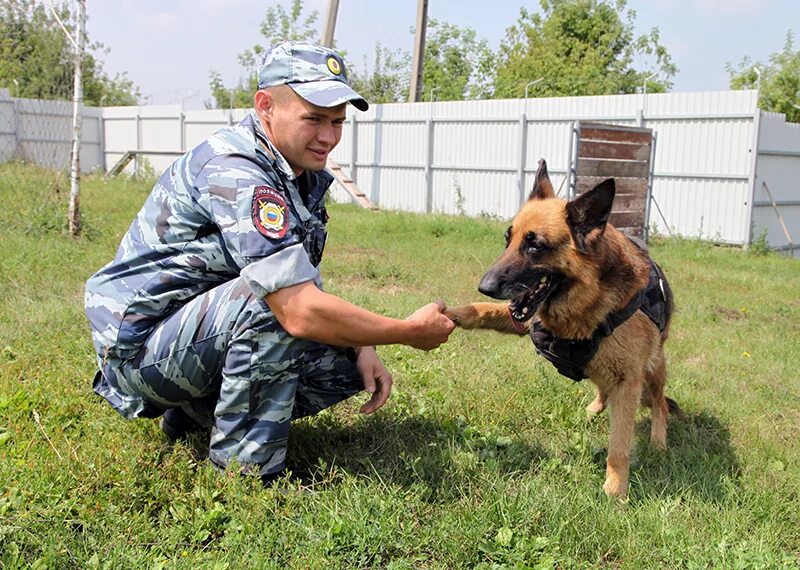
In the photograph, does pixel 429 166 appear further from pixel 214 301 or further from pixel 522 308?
pixel 214 301

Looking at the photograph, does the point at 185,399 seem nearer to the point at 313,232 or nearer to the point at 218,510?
the point at 218,510

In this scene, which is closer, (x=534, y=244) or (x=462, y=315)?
(x=534, y=244)

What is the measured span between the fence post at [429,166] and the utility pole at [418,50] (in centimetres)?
249

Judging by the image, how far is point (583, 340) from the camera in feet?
9.98

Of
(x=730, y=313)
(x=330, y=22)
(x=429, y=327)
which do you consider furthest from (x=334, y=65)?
(x=330, y=22)

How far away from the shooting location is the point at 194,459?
2.71m

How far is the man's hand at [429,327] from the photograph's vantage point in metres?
2.52

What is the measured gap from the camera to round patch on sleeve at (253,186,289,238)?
2223 millimetres

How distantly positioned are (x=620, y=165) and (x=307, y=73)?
31.9 ft

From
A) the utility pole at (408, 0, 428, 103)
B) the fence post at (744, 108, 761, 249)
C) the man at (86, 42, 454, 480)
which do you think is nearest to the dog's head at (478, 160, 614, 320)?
the man at (86, 42, 454, 480)

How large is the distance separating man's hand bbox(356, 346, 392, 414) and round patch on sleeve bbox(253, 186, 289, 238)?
82cm

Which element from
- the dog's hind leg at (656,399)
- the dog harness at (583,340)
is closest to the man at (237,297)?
the dog harness at (583,340)

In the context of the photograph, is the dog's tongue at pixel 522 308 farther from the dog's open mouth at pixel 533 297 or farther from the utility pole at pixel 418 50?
the utility pole at pixel 418 50

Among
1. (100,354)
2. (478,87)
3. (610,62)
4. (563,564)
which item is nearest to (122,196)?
(100,354)
